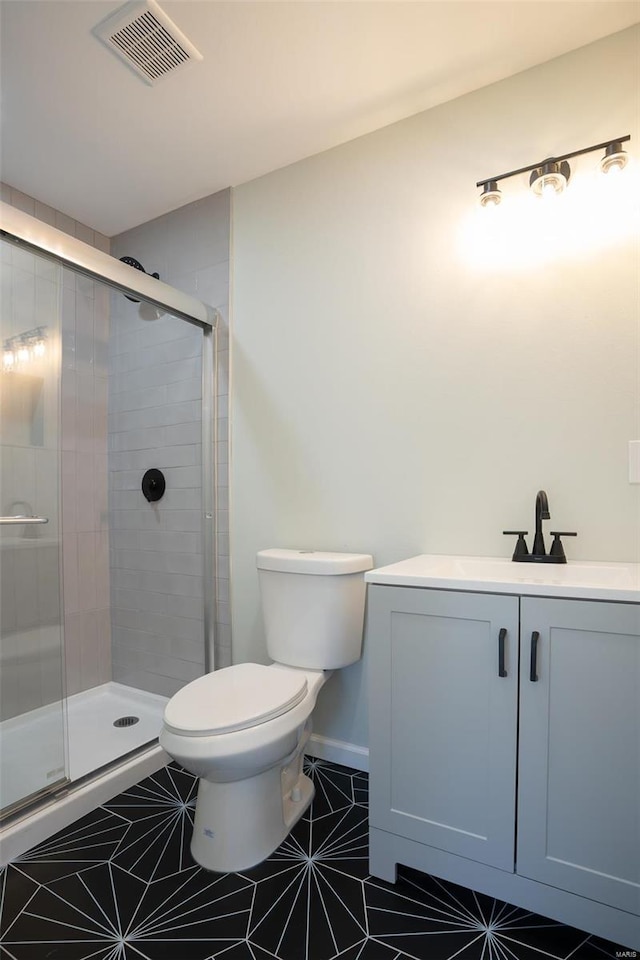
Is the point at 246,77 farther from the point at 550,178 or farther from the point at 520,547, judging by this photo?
the point at 520,547

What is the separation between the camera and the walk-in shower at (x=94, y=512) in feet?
5.82

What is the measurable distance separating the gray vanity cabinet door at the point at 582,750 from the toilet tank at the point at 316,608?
2.28ft

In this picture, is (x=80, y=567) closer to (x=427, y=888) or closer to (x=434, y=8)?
(x=427, y=888)

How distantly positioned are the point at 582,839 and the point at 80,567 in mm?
2338

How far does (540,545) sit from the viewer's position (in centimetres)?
155

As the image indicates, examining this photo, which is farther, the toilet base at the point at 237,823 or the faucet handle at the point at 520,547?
the faucet handle at the point at 520,547

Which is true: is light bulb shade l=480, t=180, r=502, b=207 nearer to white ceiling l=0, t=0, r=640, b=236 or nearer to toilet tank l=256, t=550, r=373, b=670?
white ceiling l=0, t=0, r=640, b=236

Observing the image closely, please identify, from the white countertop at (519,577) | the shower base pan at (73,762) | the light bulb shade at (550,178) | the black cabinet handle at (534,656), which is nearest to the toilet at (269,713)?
the white countertop at (519,577)

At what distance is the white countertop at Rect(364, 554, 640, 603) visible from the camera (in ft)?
3.72

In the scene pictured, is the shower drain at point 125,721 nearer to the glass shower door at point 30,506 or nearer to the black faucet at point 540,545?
the glass shower door at point 30,506

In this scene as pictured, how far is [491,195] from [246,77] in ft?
2.98

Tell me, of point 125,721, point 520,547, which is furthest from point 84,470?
point 520,547

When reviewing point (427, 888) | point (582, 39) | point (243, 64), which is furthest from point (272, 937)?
point (582, 39)

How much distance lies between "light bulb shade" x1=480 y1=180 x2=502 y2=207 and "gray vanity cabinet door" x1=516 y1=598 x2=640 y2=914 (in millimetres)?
1257
